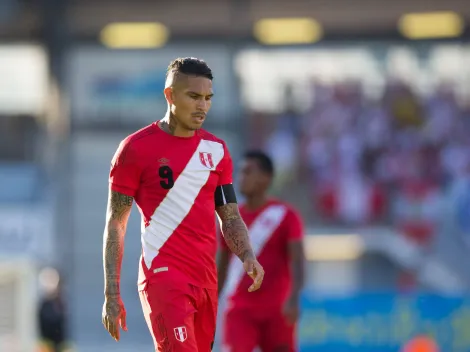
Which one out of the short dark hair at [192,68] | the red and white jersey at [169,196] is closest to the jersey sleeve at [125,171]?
the red and white jersey at [169,196]

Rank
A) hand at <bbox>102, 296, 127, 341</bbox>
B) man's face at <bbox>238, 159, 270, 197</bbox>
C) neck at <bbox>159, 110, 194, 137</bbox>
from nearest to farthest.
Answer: hand at <bbox>102, 296, 127, 341</bbox> → neck at <bbox>159, 110, 194, 137</bbox> → man's face at <bbox>238, 159, 270, 197</bbox>

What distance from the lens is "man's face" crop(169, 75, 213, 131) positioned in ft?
21.1

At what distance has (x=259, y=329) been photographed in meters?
9.54

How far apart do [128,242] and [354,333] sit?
8805 mm

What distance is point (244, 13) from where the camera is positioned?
26.1 m

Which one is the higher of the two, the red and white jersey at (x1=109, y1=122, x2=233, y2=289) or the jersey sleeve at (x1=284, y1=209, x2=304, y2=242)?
the red and white jersey at (x1=109, y1=122, x2=233, y2=289)

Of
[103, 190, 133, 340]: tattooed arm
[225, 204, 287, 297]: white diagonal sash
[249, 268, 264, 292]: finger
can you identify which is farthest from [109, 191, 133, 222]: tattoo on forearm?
[225, 204, 287, 297]: white diagonal sash

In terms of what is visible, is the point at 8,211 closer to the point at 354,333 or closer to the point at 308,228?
the point at 308,228

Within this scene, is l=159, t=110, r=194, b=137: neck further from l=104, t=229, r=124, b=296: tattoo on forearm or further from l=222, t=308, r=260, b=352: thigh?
l=222, t=308, r=260, b=352: thigh

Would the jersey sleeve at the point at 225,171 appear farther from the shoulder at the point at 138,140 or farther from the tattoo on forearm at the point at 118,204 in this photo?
the tattoo on forearm at the point at 118,204

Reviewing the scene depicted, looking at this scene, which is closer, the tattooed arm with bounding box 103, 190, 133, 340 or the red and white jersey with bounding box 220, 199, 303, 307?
the tattooed arm with bounding box 103, 190, 133, 340

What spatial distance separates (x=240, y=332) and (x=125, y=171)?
3372 millimetres

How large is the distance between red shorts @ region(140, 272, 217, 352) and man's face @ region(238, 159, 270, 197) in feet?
10.5

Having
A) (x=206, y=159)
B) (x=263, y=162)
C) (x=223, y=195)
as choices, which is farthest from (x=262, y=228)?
(x=206, y=159)
